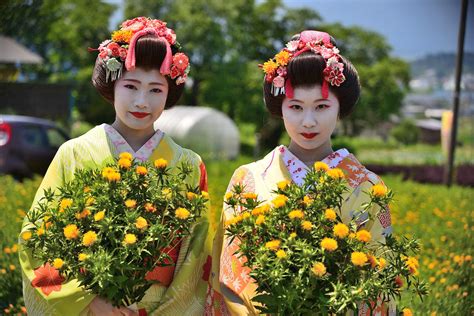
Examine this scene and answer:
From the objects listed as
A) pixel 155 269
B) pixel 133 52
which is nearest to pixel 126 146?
pixel 133 52

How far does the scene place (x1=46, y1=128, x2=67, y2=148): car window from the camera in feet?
37.7

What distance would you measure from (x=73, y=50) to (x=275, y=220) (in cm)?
2671

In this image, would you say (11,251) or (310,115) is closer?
(310,115)

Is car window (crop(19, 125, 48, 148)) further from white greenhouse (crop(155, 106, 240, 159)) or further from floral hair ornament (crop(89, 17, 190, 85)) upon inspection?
floral hair ornament (crop(89, 17, 190, 85))

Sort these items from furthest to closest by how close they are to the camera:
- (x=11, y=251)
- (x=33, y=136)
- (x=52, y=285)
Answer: (x=33, y=136) → (x=11, y=251) → (x=52, y=285)

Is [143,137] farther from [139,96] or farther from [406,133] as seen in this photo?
[406,133]

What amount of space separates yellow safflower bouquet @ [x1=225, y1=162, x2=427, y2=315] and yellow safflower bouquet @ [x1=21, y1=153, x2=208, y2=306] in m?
0.24

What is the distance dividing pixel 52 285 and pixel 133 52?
910mm

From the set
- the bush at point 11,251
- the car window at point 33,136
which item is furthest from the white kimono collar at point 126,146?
the car window at point 33,136

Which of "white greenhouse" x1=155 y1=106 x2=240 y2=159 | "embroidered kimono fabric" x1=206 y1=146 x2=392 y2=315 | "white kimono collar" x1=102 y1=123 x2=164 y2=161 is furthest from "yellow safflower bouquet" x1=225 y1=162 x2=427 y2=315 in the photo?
"white greenhouse" x1=155 y1=106 x2=240 y2=159

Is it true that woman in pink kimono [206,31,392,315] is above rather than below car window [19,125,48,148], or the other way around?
above

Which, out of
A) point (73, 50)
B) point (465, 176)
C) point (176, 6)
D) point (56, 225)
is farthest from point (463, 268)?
point (73, 50)

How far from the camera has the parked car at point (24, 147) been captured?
10.9 metres

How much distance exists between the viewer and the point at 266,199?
2484mm
